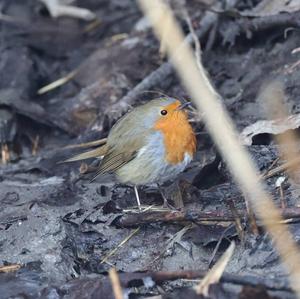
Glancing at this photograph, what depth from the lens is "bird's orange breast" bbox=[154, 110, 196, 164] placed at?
472cm

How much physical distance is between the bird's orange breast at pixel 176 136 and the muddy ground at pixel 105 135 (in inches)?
6.8

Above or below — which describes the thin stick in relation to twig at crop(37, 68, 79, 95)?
below

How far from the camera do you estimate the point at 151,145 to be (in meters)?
4.82

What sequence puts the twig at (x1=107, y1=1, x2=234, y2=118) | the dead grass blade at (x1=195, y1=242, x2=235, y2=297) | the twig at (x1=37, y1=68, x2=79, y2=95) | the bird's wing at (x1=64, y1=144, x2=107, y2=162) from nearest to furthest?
the dead grass blade at (x1=195, y1=242, x2=235, y2=297)
the bird's wing at (x1=64, y1=144, x2=107, y2=162)
the twig at (x1=107, y1=1, x2=234, y2=118)
the twig at (x1=37, y1=68, x2=79, y2=95)

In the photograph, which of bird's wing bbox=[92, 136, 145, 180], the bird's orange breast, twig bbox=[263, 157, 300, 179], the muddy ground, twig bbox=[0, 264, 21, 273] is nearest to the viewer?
the muddy ground

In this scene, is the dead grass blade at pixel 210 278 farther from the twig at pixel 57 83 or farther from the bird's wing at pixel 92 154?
the twig at pixel 57 83

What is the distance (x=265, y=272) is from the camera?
11.9 feet

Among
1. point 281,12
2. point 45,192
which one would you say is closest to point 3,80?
point 45,192

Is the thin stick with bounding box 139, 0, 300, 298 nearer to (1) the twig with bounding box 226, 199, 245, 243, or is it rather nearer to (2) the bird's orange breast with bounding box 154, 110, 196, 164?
(1) the twig with bounding box 226, 199, 245, 243

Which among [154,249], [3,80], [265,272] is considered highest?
[3,80]

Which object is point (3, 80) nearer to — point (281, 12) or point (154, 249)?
point (281, 12)

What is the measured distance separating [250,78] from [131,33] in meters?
1.66

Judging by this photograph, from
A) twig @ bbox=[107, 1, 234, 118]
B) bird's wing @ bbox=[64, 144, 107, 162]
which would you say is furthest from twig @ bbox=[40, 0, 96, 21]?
bird's wing @ bbox=[64, 144, 107, 162]

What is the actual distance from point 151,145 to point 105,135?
927 mm
